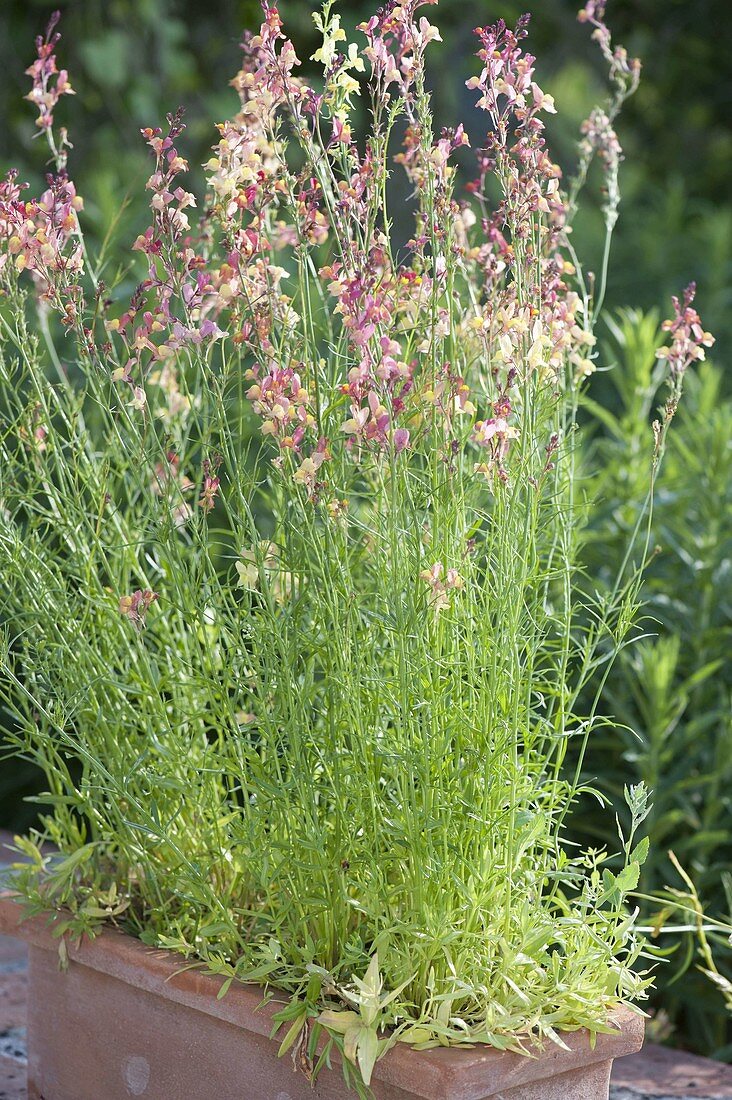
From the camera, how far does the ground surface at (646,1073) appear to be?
188cm

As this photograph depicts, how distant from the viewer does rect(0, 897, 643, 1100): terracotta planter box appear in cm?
134

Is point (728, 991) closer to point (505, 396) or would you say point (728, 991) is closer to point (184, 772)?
point (184, 772)

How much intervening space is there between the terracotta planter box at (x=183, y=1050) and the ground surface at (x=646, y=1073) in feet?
0.56

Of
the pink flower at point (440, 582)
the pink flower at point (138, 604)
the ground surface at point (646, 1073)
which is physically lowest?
the ground surface at point (646, 1073)

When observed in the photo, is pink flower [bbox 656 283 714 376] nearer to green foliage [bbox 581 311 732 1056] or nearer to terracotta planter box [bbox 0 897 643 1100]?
terracotta planter box [bbox 0 897 643 1100]

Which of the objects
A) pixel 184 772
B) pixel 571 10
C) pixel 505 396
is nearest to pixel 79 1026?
pixel 184 772

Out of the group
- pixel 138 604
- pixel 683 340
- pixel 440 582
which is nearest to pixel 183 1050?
pixel 138 604

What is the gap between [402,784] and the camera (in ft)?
4.55

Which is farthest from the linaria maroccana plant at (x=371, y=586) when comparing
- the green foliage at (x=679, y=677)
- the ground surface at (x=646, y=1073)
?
the green foliage at (x=679, y=677)

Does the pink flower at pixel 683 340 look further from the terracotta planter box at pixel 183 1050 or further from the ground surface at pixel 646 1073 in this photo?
the ground surface at pixel 646 1073

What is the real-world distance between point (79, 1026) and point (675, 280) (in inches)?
168

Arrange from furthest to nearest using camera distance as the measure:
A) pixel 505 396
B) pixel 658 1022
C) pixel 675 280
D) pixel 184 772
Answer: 1. pixel 675 280
2. pixel 658 1022
3. pixel 184 772
4. pixel 505 396

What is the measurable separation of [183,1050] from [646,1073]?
0.77 meters

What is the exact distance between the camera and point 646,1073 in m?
1.98
